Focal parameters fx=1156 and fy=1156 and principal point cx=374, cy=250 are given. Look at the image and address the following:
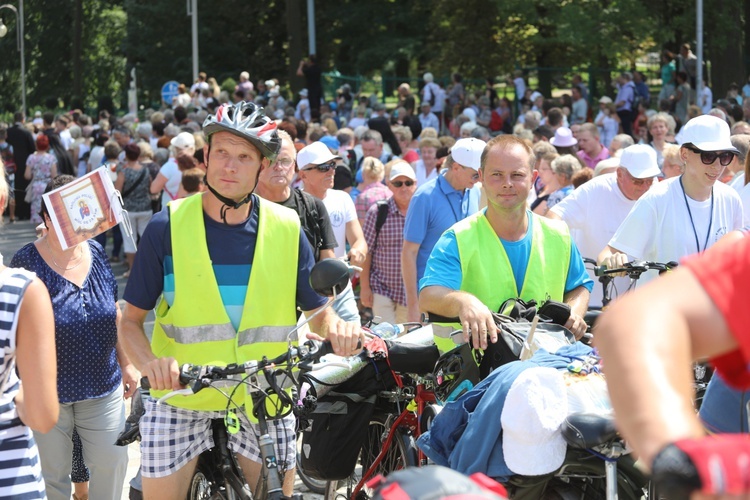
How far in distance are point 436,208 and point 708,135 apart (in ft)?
7.32

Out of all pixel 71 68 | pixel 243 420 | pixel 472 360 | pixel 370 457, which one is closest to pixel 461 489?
pixel 243 420

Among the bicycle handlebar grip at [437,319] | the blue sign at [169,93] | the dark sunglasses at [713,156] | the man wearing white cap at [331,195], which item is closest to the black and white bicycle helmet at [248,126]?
the bicycle handlebar grip at [437,319]

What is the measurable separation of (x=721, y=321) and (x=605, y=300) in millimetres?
5335

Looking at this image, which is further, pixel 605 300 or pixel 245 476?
pixel 605 300

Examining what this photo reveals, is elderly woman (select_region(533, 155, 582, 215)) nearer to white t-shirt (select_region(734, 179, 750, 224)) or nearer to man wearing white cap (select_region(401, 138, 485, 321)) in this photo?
man wearing white cap (select_region(401, 138, 485, 321))

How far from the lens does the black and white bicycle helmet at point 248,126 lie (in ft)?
15.1

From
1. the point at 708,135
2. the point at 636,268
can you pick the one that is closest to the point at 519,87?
the point at 708,135

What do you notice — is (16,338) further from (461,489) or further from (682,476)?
(682,476)

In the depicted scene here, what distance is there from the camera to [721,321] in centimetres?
185

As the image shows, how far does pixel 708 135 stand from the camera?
273 inches

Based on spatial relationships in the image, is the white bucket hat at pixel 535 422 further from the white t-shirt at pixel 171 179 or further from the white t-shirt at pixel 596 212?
the white t-shirt at pixel 171 179

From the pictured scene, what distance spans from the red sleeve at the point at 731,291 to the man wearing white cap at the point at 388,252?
7670mm

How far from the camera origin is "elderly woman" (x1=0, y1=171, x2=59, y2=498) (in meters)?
3.39

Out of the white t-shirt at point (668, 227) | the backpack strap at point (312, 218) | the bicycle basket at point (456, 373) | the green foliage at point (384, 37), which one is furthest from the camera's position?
the green foliage at point (384, 37)
